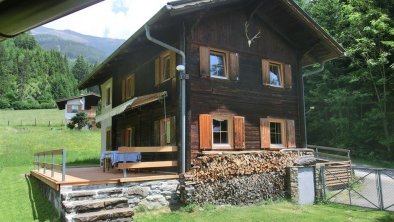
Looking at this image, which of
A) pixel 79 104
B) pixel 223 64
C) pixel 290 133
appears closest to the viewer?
pixel 223 64

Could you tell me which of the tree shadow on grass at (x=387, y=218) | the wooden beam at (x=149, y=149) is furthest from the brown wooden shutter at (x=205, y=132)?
the tree shadow on grass at (x=387, y=218)

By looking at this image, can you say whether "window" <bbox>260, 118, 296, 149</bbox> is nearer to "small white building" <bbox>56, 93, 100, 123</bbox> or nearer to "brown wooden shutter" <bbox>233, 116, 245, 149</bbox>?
"brown wooden shutter" <bbox>233, 116, 245, 149</bbox>

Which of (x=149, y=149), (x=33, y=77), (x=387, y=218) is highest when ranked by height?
(x=33, y=77)

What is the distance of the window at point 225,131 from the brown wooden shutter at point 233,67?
1509 millimetres

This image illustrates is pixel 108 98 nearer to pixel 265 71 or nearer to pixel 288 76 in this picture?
pixel 265 71

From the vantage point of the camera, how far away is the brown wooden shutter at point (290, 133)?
14.7 meters

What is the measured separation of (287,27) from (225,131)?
5672 millimetres

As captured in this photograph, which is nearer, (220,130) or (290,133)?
(220,130)

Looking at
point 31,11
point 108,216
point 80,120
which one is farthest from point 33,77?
point 31,11

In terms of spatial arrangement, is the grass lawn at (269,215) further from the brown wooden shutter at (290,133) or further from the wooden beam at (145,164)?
the brown wooden shutter at (290,133)

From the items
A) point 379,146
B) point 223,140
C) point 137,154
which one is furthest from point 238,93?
point 379,146

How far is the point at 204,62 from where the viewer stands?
12.5 meters

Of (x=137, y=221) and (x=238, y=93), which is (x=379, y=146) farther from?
(x=137, y=221)

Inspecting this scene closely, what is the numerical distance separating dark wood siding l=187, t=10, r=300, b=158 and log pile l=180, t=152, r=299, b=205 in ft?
2.32
